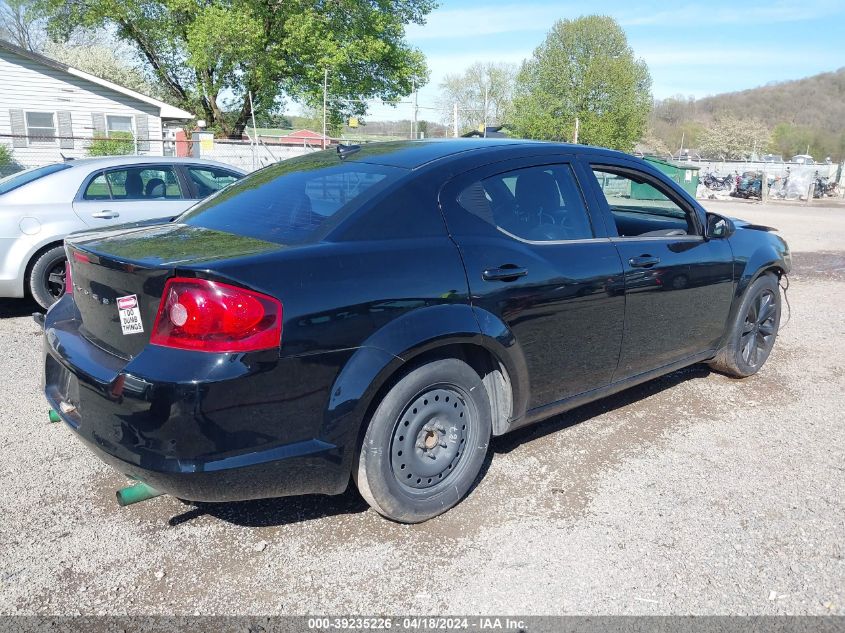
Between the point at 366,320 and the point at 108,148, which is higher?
the point at 108,148

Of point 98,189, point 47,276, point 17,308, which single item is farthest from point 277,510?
point 17,308

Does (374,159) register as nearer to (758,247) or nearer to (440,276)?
(440,276)

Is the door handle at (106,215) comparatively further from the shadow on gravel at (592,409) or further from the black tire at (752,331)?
the black tire at (752,331)

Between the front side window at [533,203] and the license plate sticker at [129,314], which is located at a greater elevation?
the front side window at [533,203]

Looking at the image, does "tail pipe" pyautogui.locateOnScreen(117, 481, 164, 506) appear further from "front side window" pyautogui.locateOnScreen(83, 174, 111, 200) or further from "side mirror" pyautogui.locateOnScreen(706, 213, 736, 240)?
"front side window" pyautogui.locateOnScreen(83, 174, 111, 200)

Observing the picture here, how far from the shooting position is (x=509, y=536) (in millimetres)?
3059

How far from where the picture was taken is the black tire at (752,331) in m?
4.87

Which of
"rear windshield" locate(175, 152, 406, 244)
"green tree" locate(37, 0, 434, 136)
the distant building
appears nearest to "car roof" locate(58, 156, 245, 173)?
"rear windshield" locate(175, 152, 406, 244)

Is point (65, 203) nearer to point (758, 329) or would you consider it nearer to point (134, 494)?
point (134, 494)

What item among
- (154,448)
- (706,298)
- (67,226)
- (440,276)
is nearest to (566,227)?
(440,276)

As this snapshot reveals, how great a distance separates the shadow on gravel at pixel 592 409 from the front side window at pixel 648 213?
1.13 m

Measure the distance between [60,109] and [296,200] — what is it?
2449 cm

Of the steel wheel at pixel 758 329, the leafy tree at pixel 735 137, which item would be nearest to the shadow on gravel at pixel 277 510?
the steel wheel at pixel 758 329

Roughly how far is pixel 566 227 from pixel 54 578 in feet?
9.20
